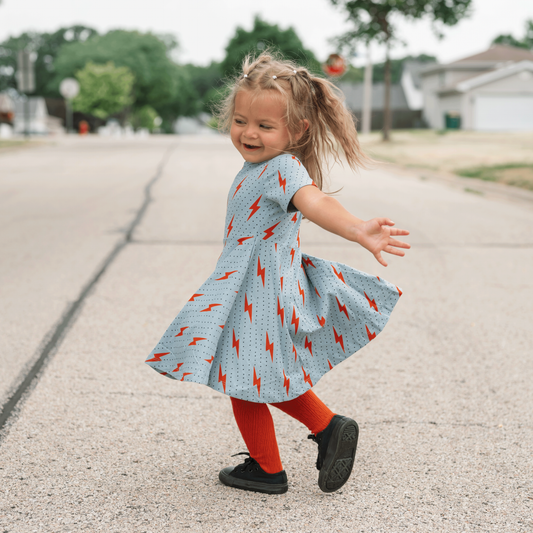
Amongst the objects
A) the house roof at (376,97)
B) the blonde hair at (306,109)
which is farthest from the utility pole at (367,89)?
the blonde hair at (306,109)

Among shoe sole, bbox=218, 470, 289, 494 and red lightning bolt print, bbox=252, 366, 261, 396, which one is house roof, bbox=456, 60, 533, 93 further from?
red lightning bolt print, bbox=252, 366, 261, 396

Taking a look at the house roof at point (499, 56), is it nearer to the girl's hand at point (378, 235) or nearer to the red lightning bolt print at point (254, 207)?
the red lightning bolt print at point (254, 207)

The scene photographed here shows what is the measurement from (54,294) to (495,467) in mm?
3625

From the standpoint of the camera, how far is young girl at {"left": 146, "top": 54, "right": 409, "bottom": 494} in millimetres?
2105

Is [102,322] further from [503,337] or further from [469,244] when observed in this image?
[469,244]

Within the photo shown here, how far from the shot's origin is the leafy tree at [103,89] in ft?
233

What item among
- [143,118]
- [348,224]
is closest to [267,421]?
[348,224]

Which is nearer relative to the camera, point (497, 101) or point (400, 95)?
point (497, 101)

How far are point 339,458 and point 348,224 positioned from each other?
855mm

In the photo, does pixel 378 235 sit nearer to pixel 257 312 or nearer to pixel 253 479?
pixel 257 312

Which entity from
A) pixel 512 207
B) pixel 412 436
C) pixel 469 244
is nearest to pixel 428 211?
pixel 512 207

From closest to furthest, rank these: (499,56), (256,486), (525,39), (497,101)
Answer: (256,486) → (497,101) → (499,56) → (525,39)

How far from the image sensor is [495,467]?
102 inches

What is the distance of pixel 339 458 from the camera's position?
228 centimetres
